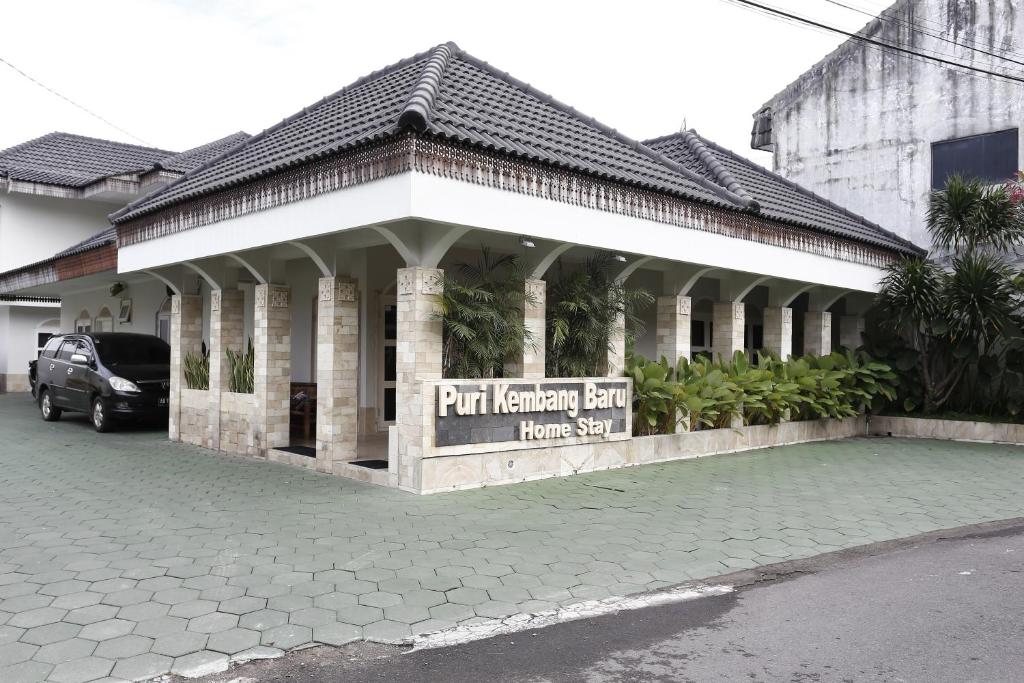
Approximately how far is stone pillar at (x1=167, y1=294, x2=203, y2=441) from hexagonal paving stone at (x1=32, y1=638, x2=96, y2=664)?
8.97 m

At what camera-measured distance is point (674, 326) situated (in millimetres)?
12102

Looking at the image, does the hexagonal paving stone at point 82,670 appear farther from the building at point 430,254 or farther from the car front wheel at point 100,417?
the car front wheel at point 100,417

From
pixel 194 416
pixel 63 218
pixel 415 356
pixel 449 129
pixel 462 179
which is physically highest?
pixel 63 218

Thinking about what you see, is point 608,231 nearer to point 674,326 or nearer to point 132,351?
point 674,326

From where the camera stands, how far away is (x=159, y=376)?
14.1m

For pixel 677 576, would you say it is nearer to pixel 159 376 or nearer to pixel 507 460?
pixel 507 460

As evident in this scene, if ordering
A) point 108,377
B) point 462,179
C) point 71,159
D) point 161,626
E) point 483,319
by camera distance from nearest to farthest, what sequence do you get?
point 161,626, point 462,179, point 483,319, point 108,377, point 71,159

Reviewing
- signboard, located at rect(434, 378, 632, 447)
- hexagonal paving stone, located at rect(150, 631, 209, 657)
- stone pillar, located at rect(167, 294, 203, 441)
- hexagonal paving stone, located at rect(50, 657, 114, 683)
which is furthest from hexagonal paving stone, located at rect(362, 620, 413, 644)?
stone pillar, located at rect(167, 294, 203, 441)

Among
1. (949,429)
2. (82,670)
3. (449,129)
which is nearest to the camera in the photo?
(82,670)

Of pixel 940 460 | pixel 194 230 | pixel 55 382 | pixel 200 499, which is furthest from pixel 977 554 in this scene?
pixel 55 382

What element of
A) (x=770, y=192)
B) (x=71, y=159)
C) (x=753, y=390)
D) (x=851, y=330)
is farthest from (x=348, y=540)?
(x=71, y=159)

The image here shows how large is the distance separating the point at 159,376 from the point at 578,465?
8480 millimetres

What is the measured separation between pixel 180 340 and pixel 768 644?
11110mm

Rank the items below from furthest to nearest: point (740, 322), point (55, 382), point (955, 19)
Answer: point (955, 19)
point (55, 382)
point (740, 322)
